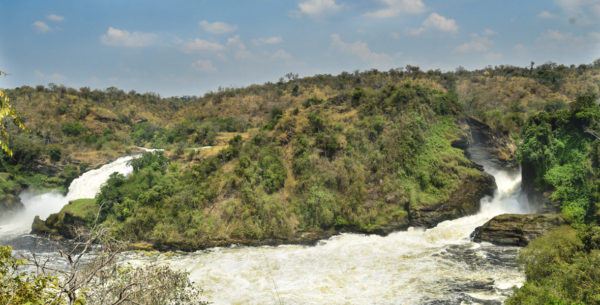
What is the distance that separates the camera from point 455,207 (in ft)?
72.2

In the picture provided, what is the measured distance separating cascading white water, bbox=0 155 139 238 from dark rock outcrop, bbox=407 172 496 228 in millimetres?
23775

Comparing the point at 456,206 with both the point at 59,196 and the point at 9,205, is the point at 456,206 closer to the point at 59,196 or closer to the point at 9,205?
the point at 59,196

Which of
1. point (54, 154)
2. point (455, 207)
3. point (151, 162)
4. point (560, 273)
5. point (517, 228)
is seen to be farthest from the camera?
point (54, 154)

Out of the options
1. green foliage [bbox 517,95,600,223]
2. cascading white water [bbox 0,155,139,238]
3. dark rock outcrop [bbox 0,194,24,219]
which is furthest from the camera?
cascading white water [bbox 0,155,139,238]

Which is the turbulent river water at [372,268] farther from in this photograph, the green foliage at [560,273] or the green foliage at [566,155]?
the green foliage at [566,155]

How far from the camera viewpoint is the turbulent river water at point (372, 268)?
14.0 m

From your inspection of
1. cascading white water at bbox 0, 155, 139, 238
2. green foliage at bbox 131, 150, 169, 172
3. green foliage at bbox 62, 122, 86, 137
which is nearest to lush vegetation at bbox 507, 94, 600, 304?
green foliage at bbox 131, 150, 169, 172

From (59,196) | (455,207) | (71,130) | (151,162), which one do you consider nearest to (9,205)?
(59,196)

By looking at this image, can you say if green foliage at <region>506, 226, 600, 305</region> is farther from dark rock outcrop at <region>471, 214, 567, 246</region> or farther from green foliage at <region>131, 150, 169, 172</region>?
green foliage at <region>131, 150, 169, 172</region>

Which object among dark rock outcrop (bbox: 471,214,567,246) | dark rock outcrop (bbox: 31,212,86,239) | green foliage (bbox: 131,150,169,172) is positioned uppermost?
green foliage (bbox: 131,150,169,172)

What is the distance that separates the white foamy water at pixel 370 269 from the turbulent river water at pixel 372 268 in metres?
0.04

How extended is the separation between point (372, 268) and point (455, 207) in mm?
8490

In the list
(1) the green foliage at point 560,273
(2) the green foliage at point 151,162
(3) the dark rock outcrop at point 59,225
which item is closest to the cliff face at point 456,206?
(1) the green foliage at point 560,273

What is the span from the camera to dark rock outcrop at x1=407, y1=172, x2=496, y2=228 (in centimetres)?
2162
